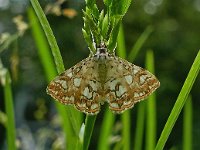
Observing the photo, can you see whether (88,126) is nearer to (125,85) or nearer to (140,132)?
(125,85)

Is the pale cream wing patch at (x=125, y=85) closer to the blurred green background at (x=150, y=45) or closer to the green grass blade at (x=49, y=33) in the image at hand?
the green grass blade at (x=49, y=33)

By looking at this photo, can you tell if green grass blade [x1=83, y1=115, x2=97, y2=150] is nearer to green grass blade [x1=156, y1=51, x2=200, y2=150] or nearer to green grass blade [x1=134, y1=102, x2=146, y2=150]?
green grass blade [x1=156, y1=51, x2=200, y2=150]

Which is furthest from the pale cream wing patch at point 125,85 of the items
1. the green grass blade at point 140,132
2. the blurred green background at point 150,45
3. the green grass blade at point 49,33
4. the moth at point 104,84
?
Result: the blurred green background at point 150,45

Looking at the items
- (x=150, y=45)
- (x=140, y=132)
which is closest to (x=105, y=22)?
(x=140, y=132)

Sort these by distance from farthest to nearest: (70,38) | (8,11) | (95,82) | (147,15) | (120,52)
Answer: (8,11)
(147,15)
(70,38)
(120,52)
(95,82)

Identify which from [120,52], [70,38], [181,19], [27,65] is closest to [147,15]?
[181,19]

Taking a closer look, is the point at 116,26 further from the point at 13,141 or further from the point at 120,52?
the point at 120,52

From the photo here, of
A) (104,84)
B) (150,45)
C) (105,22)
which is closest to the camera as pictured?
(105,22)
